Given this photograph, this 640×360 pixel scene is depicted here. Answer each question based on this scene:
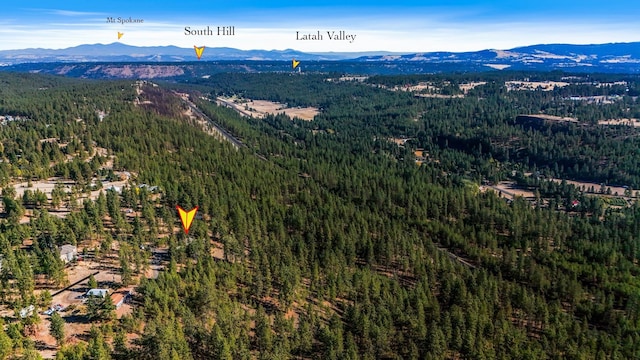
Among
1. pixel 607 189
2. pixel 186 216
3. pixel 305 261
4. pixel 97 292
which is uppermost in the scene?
pixel 186 216

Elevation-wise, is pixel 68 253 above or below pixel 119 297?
→ above

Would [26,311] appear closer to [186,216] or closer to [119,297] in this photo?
[119,297]

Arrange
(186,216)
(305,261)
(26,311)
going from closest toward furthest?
(26,311), (305,261), (186,216)

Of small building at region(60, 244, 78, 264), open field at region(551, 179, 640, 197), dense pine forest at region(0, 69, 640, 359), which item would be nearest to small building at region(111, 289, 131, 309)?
dense pine forest at region(0, 69, 640, 359)

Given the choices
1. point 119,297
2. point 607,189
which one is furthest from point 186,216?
point 607,189

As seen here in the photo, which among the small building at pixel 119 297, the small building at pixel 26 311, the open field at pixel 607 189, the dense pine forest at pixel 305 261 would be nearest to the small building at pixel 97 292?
the small building at pixel 119 297

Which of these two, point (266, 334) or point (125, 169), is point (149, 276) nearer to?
point (266, 334)

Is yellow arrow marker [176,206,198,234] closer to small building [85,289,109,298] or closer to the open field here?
small building [85,289,109,298]
